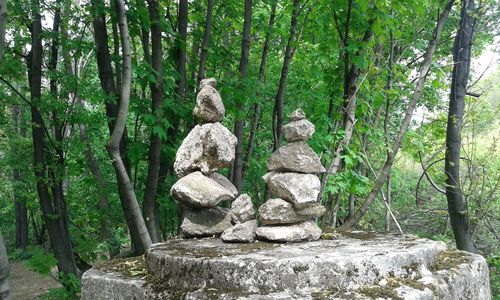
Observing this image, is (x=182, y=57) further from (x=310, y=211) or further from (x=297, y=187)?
(x=310, y=211)

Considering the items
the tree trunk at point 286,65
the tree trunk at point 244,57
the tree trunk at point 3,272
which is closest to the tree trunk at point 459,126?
the tree trunk at point 286,65

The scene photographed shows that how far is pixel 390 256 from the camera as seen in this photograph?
2961mm

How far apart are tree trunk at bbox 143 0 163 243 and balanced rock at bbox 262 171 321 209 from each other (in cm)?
216

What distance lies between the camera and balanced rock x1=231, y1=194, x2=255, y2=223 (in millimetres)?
3822

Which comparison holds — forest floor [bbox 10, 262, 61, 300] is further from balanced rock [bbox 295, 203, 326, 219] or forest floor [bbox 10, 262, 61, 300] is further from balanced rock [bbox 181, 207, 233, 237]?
balanced rock [bbox 295, 203, 326, 219]

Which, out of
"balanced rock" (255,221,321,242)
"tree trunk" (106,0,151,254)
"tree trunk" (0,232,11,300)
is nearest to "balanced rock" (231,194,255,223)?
"balanced rock" (255,221,321,242)

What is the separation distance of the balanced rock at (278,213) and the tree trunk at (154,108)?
222 centimetres

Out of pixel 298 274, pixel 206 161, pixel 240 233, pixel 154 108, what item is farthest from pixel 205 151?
pixel 154 108

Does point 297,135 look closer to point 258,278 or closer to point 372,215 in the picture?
point 258,278

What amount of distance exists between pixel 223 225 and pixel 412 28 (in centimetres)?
461

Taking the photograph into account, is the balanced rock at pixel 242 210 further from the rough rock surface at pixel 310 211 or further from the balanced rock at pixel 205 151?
the rough rock surface at pixel 310 211

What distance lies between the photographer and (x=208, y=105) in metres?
3.93

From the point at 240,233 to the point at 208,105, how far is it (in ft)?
4.03

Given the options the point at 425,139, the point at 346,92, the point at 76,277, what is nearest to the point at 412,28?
the point at 346,92
